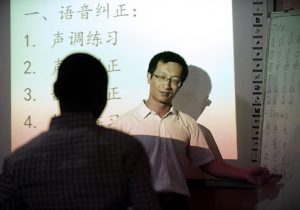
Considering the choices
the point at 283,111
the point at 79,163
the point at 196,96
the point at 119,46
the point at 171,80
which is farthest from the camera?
the point at 119,46

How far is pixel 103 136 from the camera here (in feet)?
3.43

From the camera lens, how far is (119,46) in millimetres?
2502

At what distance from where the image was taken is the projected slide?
2.33 meters

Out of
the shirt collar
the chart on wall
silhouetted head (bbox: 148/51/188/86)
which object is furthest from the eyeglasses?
the chart on wall

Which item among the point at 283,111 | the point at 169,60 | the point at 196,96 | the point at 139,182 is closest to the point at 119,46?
the point at 169,60

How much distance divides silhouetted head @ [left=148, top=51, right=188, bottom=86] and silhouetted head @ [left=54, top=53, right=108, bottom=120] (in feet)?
3.96

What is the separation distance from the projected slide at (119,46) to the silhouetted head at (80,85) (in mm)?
1318

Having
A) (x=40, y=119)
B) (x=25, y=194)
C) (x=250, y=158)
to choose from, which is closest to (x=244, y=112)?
(x=250, y=158)

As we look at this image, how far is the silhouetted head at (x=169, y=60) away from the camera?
7.46 feet

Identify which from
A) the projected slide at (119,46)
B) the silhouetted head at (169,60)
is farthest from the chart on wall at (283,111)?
the silhouetted head at (169,60)

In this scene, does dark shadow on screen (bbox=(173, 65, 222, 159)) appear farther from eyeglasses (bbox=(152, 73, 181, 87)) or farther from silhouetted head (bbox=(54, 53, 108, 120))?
silhouetted head (bbox=(54, 53, 108, 120))

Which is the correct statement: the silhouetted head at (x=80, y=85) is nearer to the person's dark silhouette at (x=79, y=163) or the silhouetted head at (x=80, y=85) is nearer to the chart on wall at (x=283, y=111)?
the person's dark silhouette at (x=79, y=163)

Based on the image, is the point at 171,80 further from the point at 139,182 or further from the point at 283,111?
the point at 139,182

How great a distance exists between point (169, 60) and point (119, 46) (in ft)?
1.32
